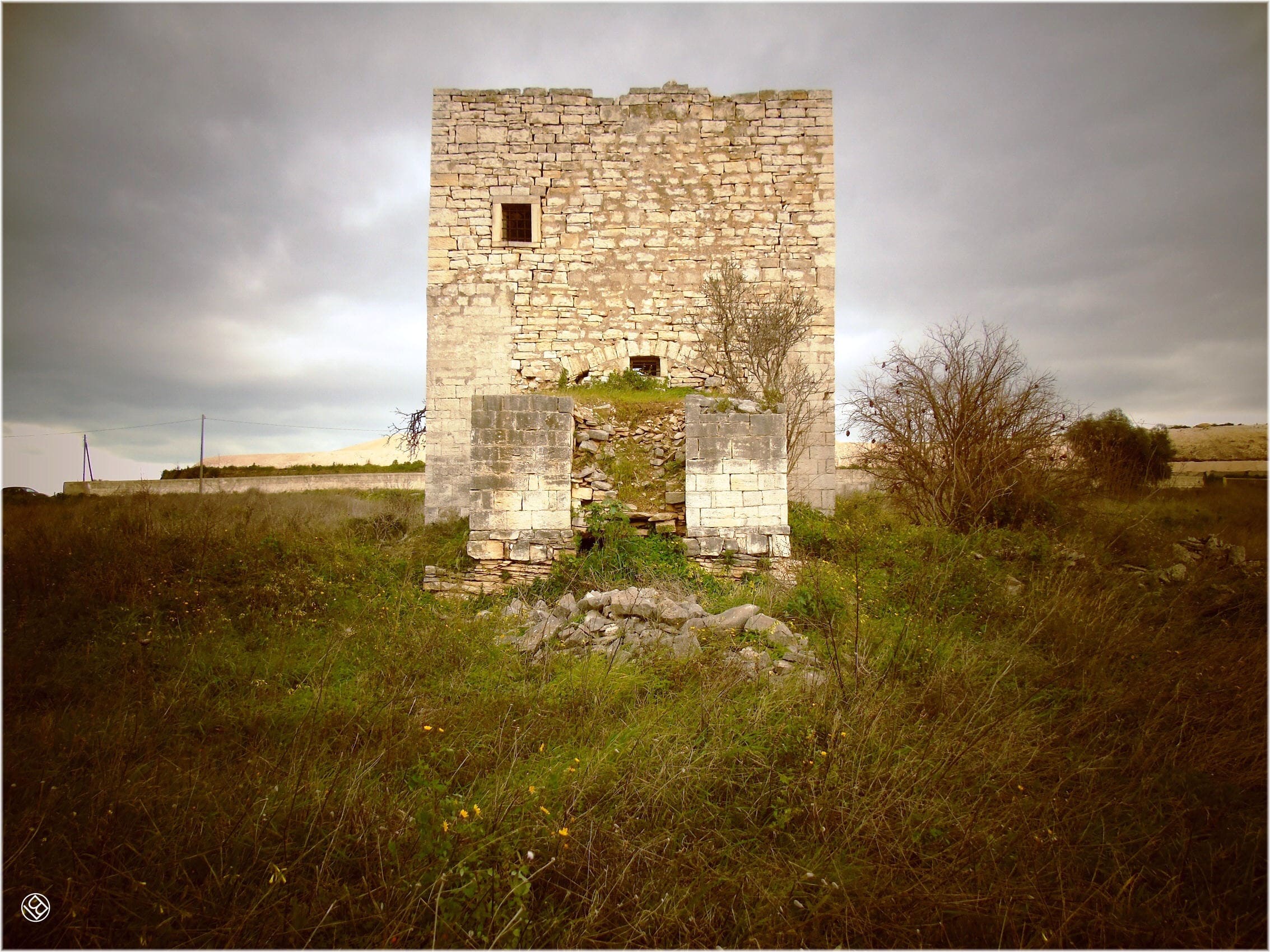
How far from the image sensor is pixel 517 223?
1162cm

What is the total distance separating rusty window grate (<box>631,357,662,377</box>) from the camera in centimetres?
1128

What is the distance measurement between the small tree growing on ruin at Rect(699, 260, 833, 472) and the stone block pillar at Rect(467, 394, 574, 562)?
196 inches

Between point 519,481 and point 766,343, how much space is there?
19.4 feet

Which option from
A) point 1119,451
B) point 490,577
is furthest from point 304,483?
point 1119,451

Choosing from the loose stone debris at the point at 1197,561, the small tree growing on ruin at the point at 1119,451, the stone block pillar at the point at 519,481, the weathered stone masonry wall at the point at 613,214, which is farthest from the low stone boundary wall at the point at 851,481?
the stone block pillar at the point at 519,481

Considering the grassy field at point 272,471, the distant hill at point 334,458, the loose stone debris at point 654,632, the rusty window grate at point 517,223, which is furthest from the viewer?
the distant hill at point 334,458

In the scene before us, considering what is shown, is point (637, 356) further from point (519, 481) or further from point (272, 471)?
point (272, 471)

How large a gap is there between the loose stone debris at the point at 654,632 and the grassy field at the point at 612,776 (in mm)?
206

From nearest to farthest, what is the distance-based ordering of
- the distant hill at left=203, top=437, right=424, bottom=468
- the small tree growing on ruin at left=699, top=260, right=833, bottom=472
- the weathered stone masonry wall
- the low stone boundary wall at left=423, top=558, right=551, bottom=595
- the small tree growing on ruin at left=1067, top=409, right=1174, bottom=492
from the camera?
the low stone boundary wall at left=423, top=558, right=551, bottom=595 < the small tree growing on ruin at left=1067, top=409, right=1174, bottom=492 < the small tree growing on ruin at left=699, top=260, right=833, bottom=472 < the weathered stone masonry wall < the distant hill at left=203, top=437, right=424, bottom=468

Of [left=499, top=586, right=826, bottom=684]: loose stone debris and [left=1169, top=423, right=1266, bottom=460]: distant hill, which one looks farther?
[left=1169, top=423, right=1266, bottom=460]: distant hill

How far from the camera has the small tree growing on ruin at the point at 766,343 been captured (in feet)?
33.6

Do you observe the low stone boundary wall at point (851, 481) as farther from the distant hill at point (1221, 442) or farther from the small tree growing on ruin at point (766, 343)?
the distant hill at point (1221, 442)

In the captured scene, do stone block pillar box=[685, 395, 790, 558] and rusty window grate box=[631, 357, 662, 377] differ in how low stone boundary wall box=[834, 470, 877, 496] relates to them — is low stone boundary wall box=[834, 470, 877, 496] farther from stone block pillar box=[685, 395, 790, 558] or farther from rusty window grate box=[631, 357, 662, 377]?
stone block pillar box=[685, 395, 790, 558]

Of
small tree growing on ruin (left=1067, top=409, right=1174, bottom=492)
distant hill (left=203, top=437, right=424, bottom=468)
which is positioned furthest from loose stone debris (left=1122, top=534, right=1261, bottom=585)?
distant hill (left=203, top=437, right=424, bottom=468)
